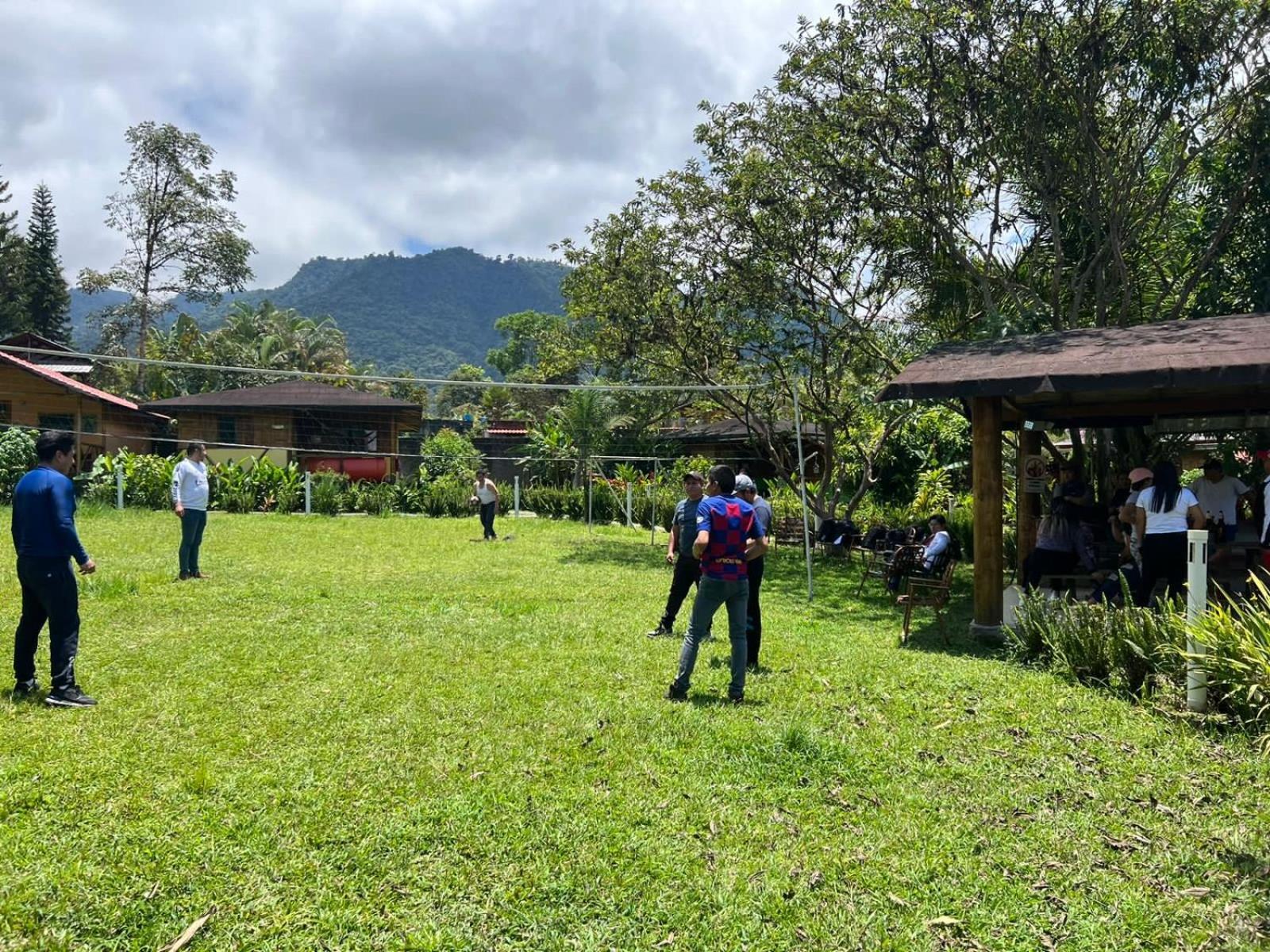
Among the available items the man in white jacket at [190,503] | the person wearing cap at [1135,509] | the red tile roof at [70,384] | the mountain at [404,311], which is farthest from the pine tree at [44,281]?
the mountain at [404,311]

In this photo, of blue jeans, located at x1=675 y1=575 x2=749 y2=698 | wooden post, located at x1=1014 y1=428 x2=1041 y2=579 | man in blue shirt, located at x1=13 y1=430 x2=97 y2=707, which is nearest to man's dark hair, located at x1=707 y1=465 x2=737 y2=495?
blue jeans, located at x1=675 y1=575 x2=749 y2=698

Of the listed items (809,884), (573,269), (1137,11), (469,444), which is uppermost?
(1137,11)

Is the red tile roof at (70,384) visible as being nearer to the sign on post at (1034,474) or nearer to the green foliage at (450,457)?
the green foliage at (450,457)

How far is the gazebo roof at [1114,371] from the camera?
661 cm

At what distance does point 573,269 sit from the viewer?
16797mm

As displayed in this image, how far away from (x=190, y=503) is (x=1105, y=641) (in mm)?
9666

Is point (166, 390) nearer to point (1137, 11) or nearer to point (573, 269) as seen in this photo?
point (573, 269)

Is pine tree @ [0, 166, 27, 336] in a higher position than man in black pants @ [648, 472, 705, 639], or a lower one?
higher

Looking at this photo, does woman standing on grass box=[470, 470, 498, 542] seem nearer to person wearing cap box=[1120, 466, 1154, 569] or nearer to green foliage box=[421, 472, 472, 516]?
green foliage box=[421, 472, 472, 516]

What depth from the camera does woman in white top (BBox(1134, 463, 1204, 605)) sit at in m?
6.78

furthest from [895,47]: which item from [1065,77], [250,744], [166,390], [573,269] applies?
[166,390]

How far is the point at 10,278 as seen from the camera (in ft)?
135

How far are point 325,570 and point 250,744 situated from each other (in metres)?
7.37

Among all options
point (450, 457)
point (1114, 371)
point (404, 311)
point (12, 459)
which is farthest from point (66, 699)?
point (404, 311)
